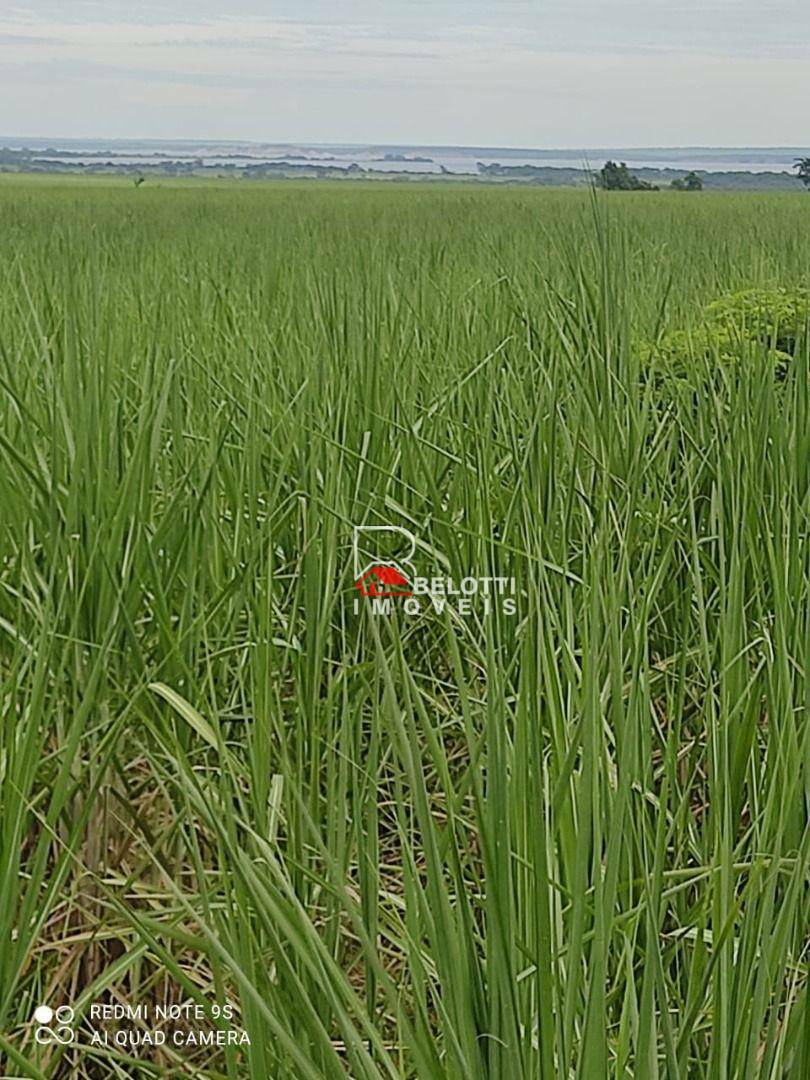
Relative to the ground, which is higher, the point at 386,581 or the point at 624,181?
the point at 624,181

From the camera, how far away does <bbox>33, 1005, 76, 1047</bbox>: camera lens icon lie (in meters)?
0.83

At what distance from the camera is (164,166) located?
34.6 metres

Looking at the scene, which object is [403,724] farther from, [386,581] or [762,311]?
[762,311]

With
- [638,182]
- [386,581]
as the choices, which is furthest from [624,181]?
[386,581]

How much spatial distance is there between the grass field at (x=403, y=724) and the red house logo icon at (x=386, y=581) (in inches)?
1.3

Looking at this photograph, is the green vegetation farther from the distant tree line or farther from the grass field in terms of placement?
the grass field

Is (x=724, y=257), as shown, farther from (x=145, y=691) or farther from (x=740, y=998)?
(x=740, y=998)

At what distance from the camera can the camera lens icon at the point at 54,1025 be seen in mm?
829

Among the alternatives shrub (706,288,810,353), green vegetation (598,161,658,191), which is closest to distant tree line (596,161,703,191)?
green vegetation (598,161,658,191)

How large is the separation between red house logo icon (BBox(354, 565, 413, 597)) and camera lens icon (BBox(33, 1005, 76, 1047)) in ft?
1.42

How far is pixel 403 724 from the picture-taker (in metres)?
0.59

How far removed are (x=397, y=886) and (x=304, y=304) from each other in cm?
157

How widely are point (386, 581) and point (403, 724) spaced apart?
2.20ft

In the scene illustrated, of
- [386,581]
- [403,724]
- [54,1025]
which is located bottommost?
[54,1025]
